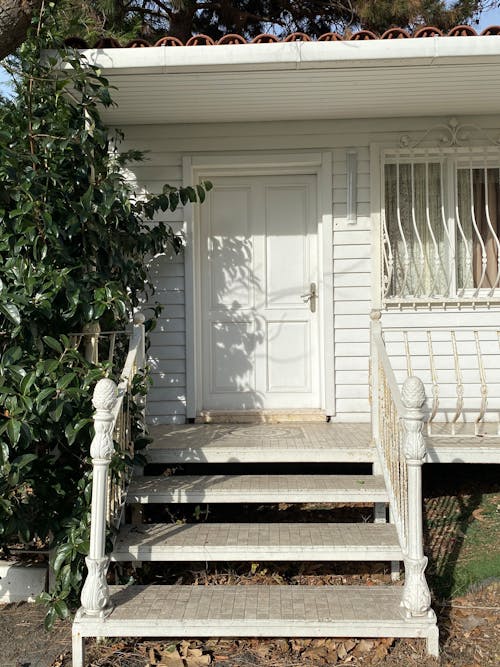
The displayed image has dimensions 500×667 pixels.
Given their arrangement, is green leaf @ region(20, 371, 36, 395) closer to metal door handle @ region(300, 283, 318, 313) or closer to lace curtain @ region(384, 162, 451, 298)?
metal door handle @ region(300, 283, 318, 313)

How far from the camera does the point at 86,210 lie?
3578mm

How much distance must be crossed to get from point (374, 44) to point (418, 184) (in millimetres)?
1516

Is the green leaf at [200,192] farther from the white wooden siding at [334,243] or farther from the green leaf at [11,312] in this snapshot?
the green leaf at [11,312]

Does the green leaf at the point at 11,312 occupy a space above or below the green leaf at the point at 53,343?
above

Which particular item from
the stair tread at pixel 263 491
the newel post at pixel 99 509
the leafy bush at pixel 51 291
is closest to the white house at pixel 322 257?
the stair tread at pixel 263 491

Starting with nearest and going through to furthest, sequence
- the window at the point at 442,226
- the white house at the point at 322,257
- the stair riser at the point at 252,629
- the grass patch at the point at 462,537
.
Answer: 1. the stair riser at the point at 252,629
2. the grass patch at the point at 462,537
3. the white house at the point at 322,257
4. the window at the point at 442,226

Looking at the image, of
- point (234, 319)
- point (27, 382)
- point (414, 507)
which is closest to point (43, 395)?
point (27, 382)

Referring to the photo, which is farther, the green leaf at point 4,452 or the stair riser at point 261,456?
the stair riser at point 261,456

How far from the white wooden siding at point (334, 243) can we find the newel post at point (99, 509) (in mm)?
2073

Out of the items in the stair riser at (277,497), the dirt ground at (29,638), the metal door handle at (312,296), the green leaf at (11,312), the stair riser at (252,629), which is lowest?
the dirt ground at (29,638)

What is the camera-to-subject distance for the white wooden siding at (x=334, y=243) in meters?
5.03

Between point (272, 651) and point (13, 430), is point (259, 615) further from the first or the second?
point (13, 430)

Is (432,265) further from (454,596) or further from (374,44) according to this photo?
(454,596)

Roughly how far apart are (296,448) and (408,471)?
1.17 m
